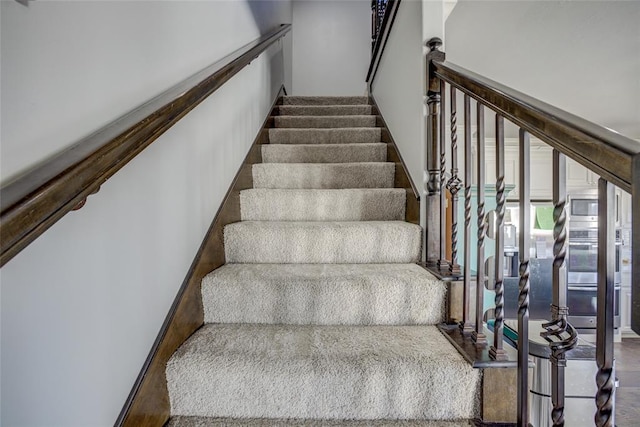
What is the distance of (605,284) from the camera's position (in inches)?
19.8

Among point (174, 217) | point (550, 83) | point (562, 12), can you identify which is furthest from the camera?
point (550, 83)

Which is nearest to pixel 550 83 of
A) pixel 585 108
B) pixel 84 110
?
pixel 585 108

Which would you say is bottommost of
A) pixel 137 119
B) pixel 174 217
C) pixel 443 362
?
pixel 443 362

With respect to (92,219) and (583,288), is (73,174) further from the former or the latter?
(583,288)

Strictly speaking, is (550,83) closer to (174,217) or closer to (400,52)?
(400,52)

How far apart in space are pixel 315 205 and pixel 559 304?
3.78ft

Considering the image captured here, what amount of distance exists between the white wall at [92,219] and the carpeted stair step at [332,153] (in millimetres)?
1029

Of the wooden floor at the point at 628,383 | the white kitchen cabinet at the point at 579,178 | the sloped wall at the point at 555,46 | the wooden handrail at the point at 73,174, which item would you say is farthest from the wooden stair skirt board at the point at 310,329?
the white kitchen cabinet at the point at 579,178

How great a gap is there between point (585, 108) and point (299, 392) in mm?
4033

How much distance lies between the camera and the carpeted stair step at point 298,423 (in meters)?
0.82

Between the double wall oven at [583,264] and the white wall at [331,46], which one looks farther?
the white wall at [331,46]

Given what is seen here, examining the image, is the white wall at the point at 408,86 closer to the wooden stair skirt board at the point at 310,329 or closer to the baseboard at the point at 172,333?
the wooden stair skirt board at the point at 310,329

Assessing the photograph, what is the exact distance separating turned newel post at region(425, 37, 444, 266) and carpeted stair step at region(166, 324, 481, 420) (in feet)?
1.63

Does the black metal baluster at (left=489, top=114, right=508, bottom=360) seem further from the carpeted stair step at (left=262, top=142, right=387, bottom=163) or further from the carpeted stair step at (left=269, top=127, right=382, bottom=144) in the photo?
the carpeted stair step at (left=269, top=127, right=382, bottom=144)
